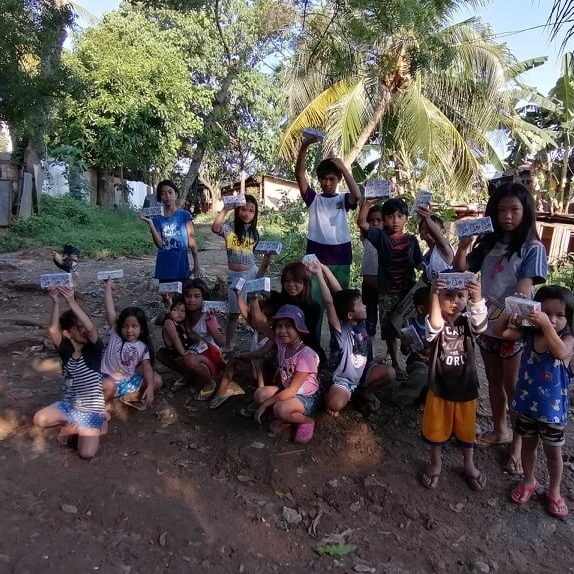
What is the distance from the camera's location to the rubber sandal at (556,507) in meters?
2.67

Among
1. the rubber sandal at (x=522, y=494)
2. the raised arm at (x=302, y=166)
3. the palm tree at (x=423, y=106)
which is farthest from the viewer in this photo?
the palm tree at (x=423, y=106)

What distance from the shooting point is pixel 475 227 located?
2.59 m

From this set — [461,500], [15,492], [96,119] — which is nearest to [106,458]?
[15,492]

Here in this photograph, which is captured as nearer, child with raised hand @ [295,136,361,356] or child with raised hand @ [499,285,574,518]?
child with raised hand @ [499,285,574,518]

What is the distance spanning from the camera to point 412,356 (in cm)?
382

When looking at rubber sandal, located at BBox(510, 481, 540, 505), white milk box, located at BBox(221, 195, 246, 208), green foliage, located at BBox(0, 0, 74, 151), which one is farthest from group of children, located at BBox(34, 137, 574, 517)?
green foliage, located at BBox(0, 0, 74, 151)

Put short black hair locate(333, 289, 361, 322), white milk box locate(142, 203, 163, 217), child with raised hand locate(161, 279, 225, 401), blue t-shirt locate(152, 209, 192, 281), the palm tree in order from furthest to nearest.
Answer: the palm tree < blue t-shirt locate(152, 209, 192, 281) < white milk box locate(142, 203, 163, 217) < child with raised hand locate(161, 279, 225, 401) < short black hair locate(333, 289, 361, 322)

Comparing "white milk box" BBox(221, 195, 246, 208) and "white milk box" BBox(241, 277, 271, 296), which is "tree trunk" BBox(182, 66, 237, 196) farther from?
"white milk box" BBox(241, 277, 271, 296)

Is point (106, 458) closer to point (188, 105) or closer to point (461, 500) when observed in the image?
point (461, 500)

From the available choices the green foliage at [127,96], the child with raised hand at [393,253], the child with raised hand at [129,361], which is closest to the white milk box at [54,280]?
the child with raised hand at [129,361]

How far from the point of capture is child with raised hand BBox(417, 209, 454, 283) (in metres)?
3.15

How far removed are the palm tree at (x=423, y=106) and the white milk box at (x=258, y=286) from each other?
18.0 ft

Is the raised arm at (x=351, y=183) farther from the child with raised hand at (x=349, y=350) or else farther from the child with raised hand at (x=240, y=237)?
the child with raised hand at (x=240, y=237)

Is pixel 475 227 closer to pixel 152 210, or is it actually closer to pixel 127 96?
pixel 152 210
